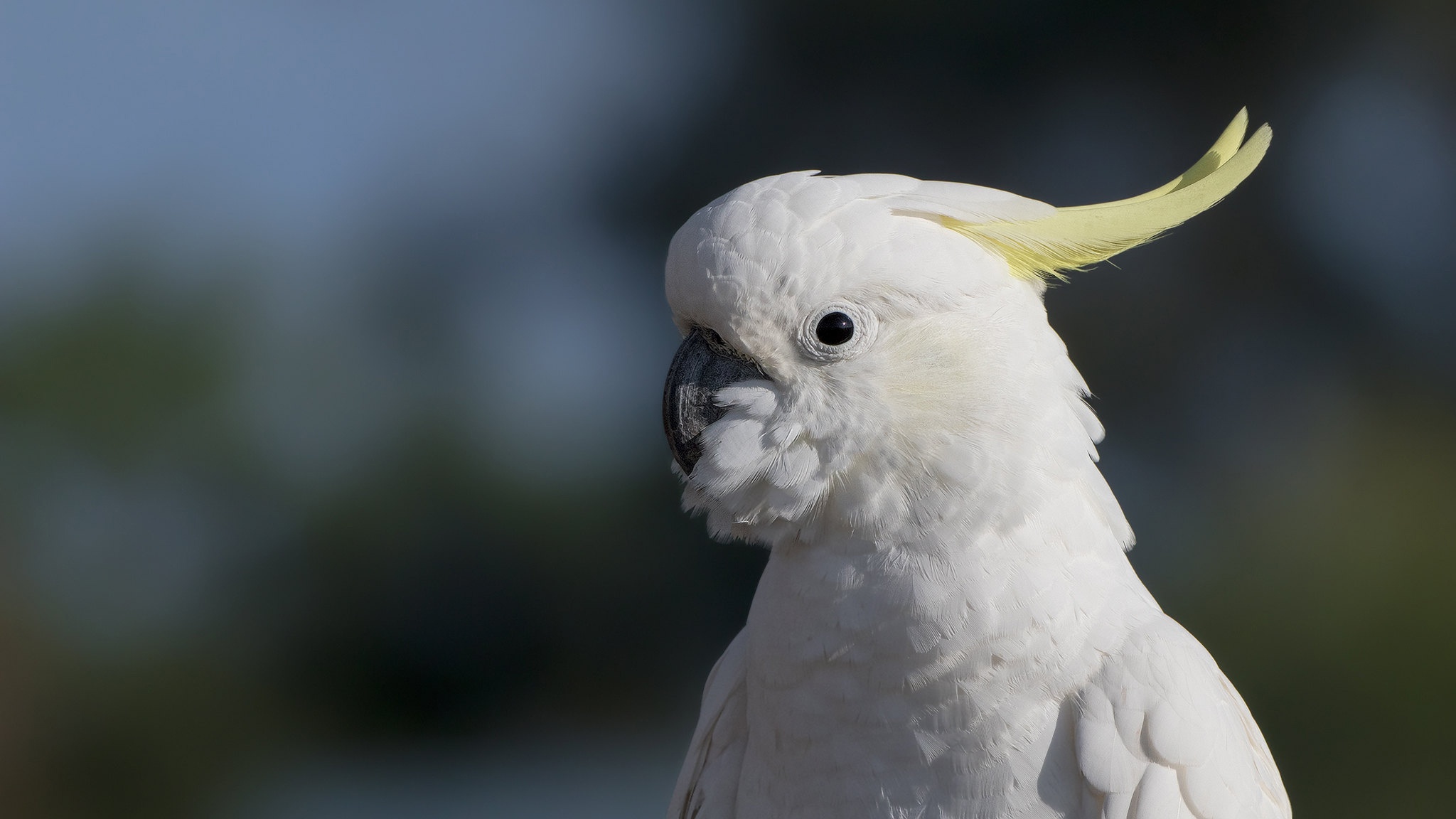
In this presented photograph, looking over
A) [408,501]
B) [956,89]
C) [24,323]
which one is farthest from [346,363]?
[956,89]

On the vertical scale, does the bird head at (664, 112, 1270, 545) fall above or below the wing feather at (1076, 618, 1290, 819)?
above

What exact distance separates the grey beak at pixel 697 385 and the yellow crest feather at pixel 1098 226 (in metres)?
0.22

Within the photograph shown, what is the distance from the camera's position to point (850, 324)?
2.73ft

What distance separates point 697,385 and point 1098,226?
14.7 inches

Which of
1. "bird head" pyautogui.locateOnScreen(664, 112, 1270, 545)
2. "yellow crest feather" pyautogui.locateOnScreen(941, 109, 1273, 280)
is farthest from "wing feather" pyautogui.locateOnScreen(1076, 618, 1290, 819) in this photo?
"yellow crest feather" pyautogui.locateOnScreen(941, 109, 1273, 280)

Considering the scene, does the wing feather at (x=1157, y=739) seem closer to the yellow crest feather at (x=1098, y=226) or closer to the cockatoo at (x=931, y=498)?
the cockatoo at (x=931, y=498)

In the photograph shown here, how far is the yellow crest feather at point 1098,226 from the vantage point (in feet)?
2.85

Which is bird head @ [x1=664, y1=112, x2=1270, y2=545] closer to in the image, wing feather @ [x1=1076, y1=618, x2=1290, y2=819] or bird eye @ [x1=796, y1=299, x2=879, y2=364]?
bird eye @ [x1=796, y1=299, x2=879, y2=364]

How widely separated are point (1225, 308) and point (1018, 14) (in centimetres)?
103

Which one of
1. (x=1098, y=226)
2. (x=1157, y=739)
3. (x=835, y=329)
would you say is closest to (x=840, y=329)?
(x=835, y=329)

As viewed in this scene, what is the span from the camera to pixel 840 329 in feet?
2.72

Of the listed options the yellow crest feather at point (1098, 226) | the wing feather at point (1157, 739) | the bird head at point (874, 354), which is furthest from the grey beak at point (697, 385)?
the wing feather at point (1157, 739)

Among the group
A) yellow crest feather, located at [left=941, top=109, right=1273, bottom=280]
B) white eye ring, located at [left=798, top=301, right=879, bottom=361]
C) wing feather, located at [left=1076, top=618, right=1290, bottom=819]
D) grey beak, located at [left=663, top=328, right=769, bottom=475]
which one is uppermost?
yellow crest feather, located at [left=941, top=109, right=1273, bottom=280]

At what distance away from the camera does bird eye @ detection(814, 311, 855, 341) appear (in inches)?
32.6
